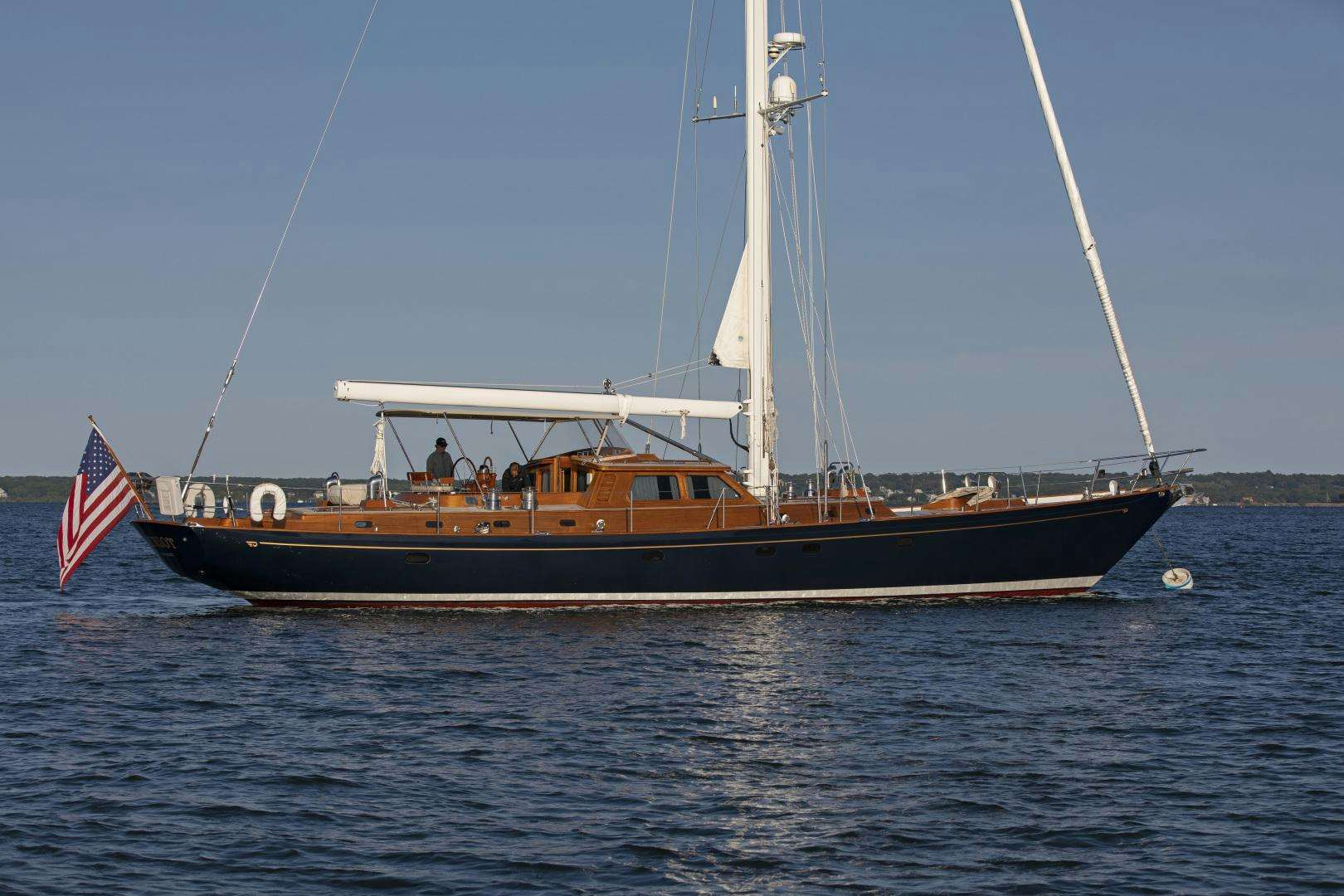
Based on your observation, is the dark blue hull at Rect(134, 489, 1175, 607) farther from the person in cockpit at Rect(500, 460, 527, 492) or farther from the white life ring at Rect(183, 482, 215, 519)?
the person in cockpit at Rect(500, 460, 527, 492)

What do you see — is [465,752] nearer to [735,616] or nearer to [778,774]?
[778,774]

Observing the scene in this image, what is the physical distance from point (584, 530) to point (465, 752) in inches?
536

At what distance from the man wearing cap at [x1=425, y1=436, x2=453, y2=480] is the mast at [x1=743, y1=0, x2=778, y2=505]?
745 cm

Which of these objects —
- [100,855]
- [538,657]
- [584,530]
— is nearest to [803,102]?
[584,530]

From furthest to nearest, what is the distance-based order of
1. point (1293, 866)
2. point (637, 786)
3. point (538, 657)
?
point (538, 657) → point (637, 786) → point (1293, 866)

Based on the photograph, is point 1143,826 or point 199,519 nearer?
point 1143,826

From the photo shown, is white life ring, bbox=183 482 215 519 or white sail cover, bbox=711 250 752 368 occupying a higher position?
white sail cover, bbox=711 250 752 368

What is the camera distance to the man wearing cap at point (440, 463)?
32469 millimetres

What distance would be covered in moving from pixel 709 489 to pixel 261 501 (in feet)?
33.5

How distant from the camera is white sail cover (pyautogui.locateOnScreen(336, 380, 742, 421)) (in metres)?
30.2

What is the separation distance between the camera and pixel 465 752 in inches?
664

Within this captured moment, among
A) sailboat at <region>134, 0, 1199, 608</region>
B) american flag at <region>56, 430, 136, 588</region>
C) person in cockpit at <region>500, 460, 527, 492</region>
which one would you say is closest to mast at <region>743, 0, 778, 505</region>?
sailboat at <region>134, 0, 1199, 608</region>

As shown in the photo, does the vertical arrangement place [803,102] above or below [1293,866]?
above

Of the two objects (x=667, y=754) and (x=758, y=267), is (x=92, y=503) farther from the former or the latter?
(x=667, y=754)
